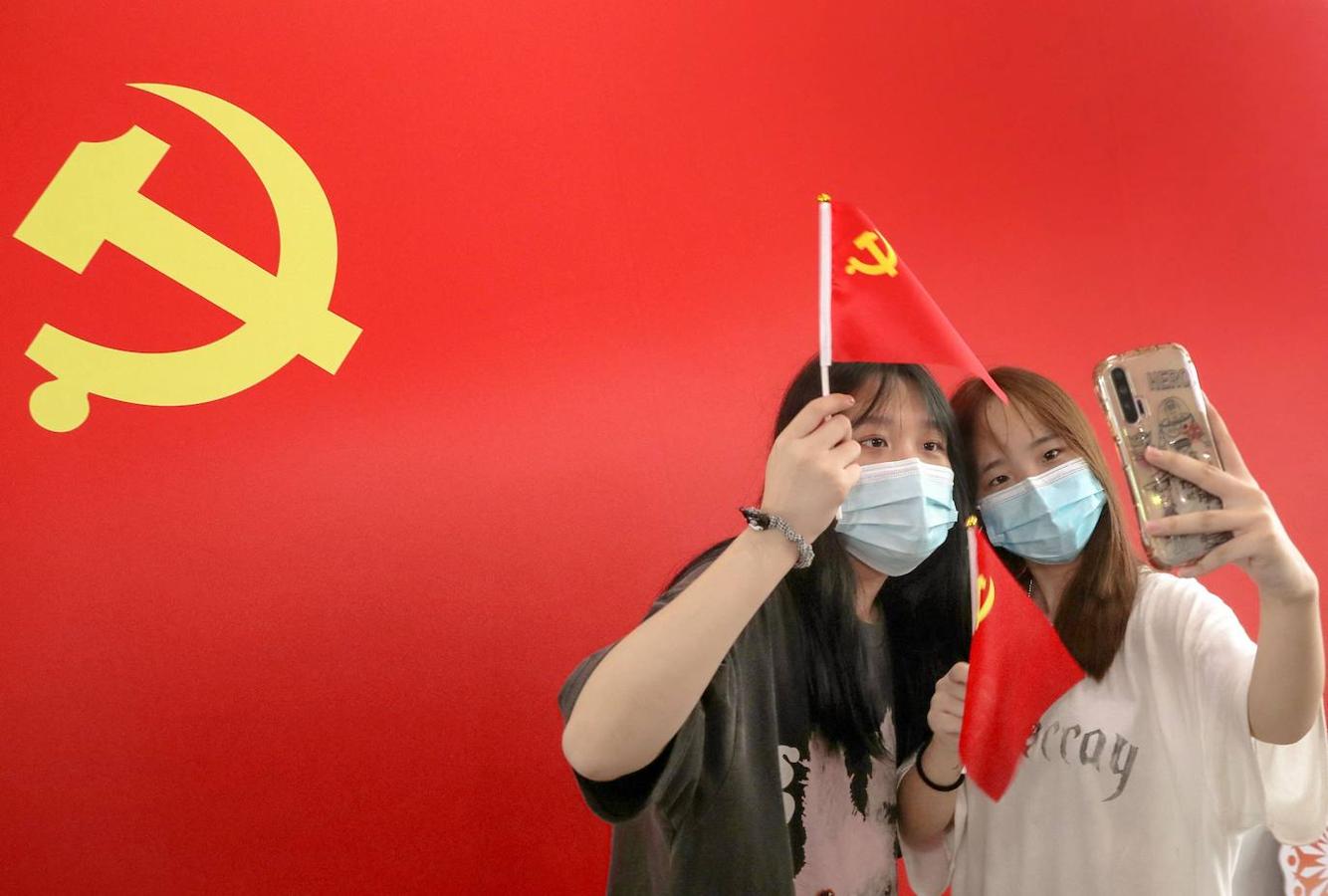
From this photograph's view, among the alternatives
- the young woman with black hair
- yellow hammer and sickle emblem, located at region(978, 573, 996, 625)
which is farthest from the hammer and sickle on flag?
the young woman with black hair

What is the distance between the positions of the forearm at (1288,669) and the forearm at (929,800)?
36 centimetres

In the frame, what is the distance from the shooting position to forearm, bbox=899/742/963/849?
4.58ft

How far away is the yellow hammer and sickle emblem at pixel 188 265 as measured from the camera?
4.67 ft

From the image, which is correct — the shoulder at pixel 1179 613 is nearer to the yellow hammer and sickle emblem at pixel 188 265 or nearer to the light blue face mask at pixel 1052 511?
the light blue face mask at pixel 1052 511

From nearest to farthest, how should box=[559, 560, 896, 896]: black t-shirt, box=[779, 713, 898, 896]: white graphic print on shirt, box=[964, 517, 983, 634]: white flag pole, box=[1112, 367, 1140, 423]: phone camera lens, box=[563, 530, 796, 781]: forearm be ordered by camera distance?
box=[563, 530, 796, 781]: forearm
box=[559, 560, 896, 896]: black t-shirt
box=[1112, 367, 1140, 423]: phone camera lens
box=[779, 713, 898, 896]: white graphic print on shirt
box=[964, 517, 983, 634]: white flag pole

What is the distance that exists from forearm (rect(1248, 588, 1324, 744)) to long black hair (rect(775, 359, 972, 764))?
0.40 meters

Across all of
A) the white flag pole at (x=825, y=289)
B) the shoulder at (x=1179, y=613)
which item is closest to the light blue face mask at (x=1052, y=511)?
the shoulder at (x=1179, y=613)

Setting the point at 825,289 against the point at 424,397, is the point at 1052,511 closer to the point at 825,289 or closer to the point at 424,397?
the point at 825,289

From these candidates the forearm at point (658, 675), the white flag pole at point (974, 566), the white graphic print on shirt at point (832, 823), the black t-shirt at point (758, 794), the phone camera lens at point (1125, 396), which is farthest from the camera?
the white flag pole at point (974, 566)

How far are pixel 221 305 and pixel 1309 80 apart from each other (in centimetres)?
238

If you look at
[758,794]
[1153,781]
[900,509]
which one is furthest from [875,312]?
[1153,781]

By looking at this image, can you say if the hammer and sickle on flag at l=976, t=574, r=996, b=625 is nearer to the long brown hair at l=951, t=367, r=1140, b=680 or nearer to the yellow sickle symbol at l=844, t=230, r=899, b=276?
the long brown hair at l=951, t=367, r=1140, b=680

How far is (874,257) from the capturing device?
1.30m

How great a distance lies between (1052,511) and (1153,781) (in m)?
0.35
